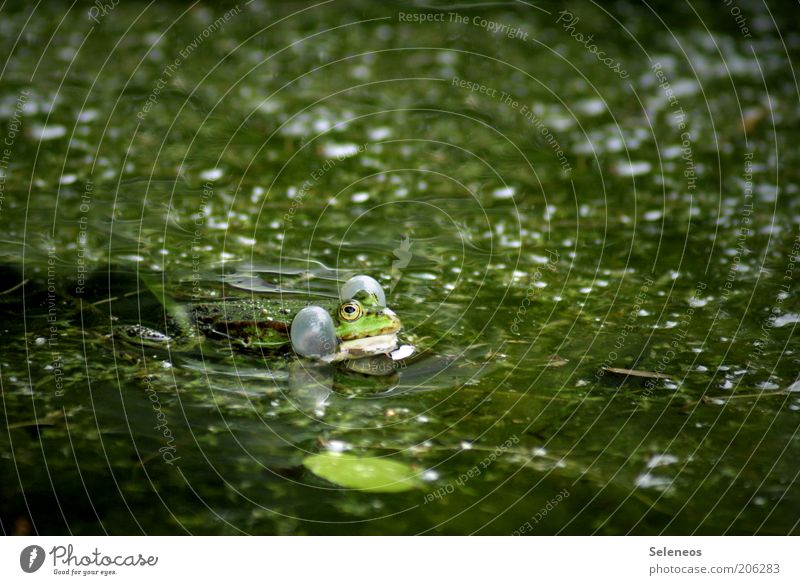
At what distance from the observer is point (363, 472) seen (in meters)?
1.47

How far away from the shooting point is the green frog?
70.3 inches

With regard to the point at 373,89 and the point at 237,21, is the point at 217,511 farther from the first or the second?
the point at 237,21

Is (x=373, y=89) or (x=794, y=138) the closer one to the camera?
(x=794, y=138)

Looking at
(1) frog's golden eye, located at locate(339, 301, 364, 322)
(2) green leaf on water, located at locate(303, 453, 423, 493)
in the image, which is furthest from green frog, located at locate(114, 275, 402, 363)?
(2) green leaf on water, located at locate(303, 453, 423, 493)

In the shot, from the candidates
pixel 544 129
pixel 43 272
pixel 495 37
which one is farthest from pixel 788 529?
pixel 495 37

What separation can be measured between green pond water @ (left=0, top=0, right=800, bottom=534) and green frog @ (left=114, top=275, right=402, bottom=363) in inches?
1.8

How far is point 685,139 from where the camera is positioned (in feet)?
9.64

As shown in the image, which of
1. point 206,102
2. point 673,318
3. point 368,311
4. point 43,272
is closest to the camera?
point 368,311

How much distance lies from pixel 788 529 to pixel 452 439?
1.73 feet

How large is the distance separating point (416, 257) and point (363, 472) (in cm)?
87

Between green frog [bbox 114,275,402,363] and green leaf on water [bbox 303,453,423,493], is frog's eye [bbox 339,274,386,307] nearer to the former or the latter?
green frog [bbox 114,275,402,363]

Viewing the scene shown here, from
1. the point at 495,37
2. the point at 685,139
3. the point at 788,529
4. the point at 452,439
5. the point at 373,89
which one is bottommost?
the point at 788,529

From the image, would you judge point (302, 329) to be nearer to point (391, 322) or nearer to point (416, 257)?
point (391, 322)

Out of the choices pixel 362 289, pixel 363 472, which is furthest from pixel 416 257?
pixel 363 472
